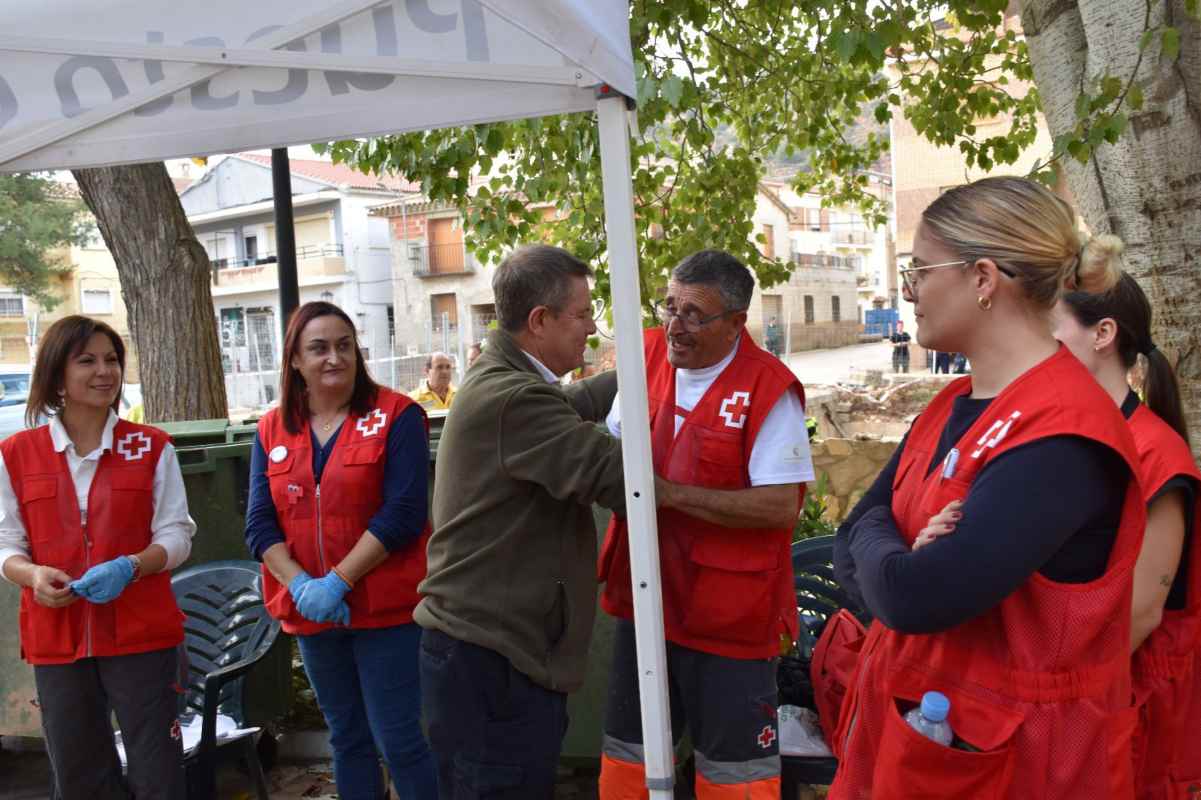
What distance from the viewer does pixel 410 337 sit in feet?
165

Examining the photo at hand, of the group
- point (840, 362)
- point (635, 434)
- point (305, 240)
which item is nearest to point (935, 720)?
point (635, 434)

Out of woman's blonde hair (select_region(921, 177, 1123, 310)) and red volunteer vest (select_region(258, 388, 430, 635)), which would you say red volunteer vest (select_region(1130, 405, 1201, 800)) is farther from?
red volunteer vest (select_region(258, 388, 430, 635))

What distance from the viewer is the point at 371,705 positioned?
3.32 meters

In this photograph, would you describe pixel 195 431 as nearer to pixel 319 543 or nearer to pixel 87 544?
pixel 87 544

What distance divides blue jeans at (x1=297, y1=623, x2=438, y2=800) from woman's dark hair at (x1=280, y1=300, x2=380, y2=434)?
71 centimetres

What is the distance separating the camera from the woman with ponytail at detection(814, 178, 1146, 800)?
161cm

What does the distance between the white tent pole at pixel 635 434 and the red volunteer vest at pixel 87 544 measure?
5.76 feet

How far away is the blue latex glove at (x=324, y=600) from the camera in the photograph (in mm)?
3189

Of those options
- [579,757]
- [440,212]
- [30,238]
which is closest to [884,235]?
[440,212]

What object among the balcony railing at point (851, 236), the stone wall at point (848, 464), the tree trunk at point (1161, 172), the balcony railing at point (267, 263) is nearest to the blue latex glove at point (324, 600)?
the tree trunk at point (1161, 172)

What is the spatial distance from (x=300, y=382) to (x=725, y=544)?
5.22 ft

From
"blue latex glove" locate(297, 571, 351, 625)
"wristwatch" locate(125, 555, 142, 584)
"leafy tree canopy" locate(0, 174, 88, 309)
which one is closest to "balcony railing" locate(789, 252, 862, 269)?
"leafy tree canopy" locate(0, 174, 88, 309)

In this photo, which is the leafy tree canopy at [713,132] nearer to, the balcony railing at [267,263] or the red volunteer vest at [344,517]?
the red volunteer vest at [344,517]

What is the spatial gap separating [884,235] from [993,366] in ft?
247
